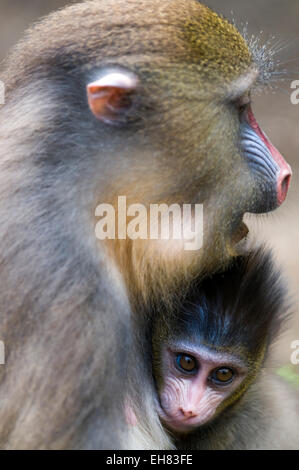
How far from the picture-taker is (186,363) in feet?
11.8

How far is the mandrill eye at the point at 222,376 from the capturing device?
363cm

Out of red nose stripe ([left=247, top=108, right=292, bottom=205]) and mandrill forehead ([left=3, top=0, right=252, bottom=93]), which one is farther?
red nose stripe ([left=247, top=108, right=292, bottom=205])

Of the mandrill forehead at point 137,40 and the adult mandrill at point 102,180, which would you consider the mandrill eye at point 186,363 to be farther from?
the mandrill forehead at point 137,40

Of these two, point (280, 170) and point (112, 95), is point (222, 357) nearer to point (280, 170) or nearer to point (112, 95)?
point (280, 170)

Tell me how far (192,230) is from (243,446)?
1216 mm

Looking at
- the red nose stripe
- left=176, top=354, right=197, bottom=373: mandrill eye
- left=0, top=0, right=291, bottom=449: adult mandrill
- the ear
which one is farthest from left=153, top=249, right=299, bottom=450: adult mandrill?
the ear

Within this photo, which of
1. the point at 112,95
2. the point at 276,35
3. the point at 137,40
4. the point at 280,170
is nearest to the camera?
the point at 112,95

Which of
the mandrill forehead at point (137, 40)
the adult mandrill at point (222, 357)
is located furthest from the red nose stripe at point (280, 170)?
the adult mandrill at point (222, 357)

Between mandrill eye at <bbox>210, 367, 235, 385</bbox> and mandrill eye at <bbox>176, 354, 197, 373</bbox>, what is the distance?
11cm

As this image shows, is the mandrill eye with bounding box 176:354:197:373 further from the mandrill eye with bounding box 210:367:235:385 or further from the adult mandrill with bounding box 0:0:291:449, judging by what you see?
the adult mandrill with bounding box 0:0:291:449

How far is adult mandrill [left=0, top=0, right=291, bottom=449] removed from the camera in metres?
2.77

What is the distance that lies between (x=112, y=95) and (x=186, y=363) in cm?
140

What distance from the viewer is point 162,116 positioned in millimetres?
3000

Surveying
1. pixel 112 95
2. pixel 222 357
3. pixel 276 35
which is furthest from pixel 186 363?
pixel 276 35
